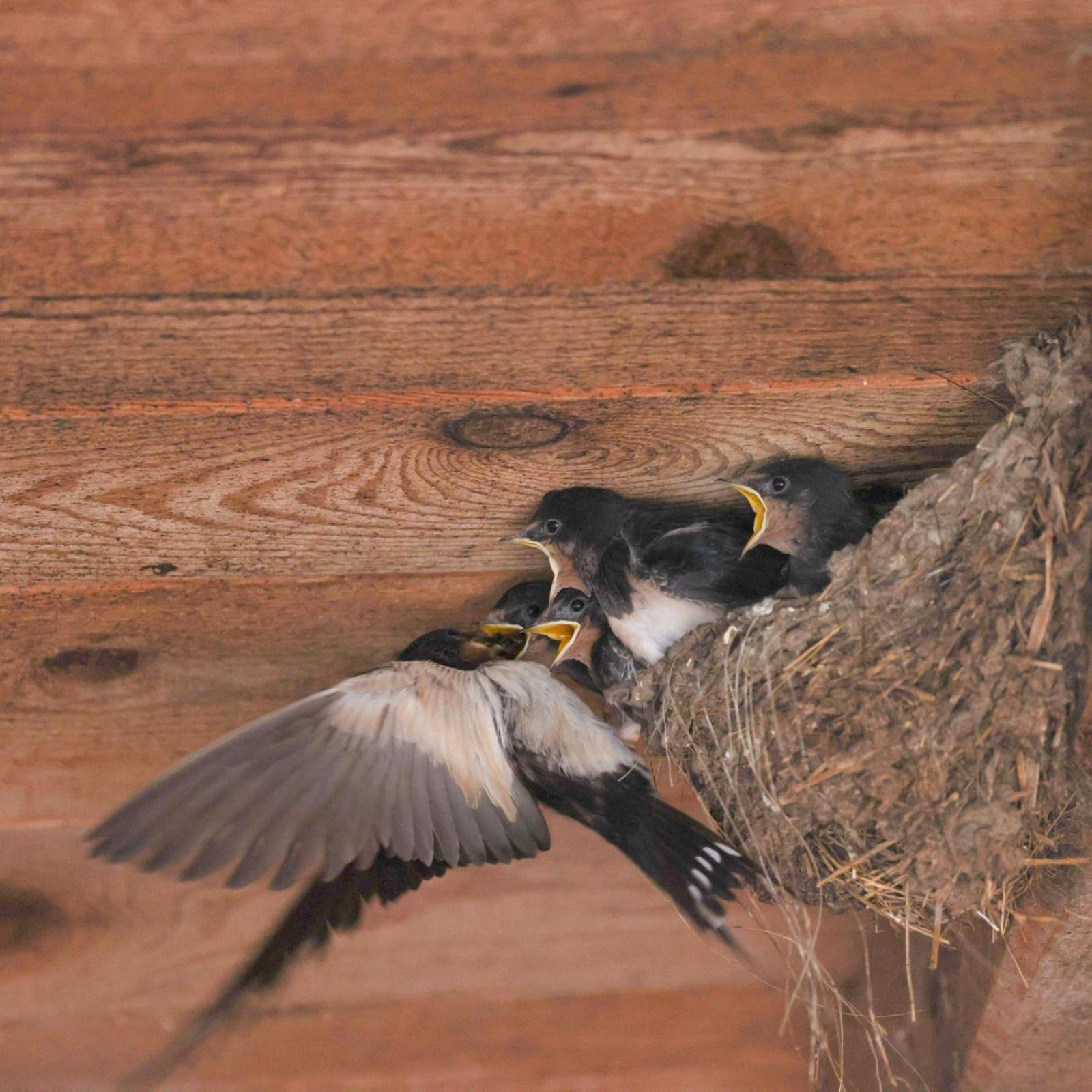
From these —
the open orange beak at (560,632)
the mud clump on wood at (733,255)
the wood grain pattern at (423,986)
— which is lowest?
the wood grain pattern at (423,986)

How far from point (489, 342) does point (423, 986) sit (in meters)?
1.34

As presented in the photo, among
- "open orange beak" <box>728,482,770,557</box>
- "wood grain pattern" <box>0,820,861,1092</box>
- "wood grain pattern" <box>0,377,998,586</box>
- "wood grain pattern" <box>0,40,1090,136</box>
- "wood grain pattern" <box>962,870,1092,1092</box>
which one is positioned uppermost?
"wood grain pattern" <box>0,40,1090,136</box>

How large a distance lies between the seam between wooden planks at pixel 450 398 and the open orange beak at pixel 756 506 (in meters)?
0.34

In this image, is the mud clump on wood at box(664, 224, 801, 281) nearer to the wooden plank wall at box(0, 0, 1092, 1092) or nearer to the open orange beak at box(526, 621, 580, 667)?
the wooden plank wall at box(0, 0, 1092, 1092)

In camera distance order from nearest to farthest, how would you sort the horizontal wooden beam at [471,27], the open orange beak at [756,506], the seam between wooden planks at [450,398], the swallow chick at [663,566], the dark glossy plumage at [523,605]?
the horizontal wooden beam at [471,27] → the seam between wooden planks at [450,398] → the open orange beak at [756,506] → the swallow chick at [663,566] → the dark glossy plumage at [523,605]

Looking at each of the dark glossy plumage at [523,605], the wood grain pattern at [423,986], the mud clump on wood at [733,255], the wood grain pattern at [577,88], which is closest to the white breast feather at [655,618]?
the dark glossy plumage at [523,605]

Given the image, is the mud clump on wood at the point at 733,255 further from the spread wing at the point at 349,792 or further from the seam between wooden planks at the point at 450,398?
the spread wing at the point at 349,792

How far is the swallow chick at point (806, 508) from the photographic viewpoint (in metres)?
1.68

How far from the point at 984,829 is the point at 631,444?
62cm

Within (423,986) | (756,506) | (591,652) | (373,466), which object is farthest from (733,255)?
(423,986)

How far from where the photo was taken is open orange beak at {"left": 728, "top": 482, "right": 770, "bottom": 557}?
1.75 metres

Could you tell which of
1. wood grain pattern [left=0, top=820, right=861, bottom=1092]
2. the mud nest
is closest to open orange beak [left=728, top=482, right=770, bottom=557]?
the mud nest

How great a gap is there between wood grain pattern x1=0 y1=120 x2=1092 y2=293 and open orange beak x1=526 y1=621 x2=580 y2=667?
0.93 m

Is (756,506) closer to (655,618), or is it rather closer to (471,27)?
(655,618)
